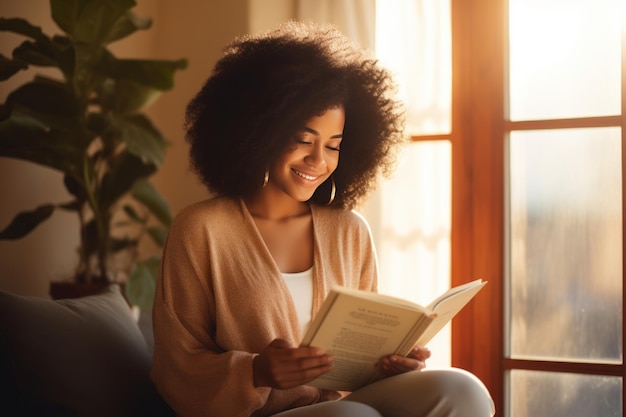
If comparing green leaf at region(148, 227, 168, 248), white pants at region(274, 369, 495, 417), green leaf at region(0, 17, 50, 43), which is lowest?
white pants at region(274, 369, 495, 417)

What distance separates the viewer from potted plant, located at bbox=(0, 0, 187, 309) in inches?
94.7

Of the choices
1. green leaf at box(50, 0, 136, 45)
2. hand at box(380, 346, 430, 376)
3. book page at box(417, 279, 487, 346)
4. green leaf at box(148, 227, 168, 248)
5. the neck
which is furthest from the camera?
green leaf at box(148, 227, 168, 248)

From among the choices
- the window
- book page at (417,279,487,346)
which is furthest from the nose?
the window

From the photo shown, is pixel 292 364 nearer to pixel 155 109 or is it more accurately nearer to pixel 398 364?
pixel 398 364

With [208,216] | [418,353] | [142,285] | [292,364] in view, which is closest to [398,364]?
[418,353]

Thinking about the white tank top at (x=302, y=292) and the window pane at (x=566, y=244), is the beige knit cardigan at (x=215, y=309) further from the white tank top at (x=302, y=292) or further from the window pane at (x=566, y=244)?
the window pane at (x=566, y=244)

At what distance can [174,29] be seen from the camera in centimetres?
299

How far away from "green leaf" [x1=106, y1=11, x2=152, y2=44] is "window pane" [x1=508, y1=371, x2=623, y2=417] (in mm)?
1640

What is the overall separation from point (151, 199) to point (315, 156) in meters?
1.11

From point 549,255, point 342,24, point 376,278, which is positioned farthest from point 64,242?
point 549,255

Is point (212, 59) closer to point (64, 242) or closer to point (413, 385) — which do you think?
point (64, 242)

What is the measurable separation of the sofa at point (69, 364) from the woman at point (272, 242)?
0.12 meters

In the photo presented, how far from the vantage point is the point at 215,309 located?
167 centimetres

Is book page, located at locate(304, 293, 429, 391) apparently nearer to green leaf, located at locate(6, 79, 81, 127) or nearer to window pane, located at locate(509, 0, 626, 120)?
window pane, located at locate(509, 0, 626, 120)
